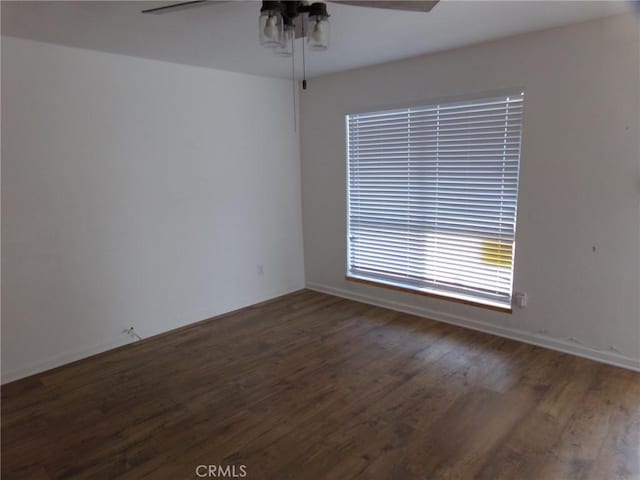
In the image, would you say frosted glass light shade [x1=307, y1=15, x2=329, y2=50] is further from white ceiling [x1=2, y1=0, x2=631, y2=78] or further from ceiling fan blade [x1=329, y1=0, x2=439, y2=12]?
white ceiling [x1=2, y1=0, x2=631, y2=78]

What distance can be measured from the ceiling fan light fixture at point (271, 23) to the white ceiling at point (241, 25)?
49 cm

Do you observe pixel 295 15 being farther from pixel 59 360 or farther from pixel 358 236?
pixel 59 360

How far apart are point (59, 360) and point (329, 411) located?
217 centimetres

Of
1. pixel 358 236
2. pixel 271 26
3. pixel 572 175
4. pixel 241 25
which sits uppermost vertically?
pixel 241 25

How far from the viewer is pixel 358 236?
4566 mm

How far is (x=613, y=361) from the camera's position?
9.87 ft

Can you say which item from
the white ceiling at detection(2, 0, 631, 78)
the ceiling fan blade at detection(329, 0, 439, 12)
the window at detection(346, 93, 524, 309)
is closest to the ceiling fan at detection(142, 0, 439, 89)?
the ceiling fan blade at detection(329, 0, 439, 12)

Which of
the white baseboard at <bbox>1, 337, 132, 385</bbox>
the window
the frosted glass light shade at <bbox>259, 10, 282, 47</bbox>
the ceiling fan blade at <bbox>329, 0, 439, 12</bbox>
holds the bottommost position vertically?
the white baseboard at <bbox>1, 337, 132, 385</bbox>

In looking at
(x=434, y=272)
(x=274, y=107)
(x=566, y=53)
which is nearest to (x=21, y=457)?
(x=434, y=272)

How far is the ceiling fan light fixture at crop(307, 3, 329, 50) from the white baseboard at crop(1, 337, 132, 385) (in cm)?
287

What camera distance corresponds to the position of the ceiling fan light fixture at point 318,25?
202 centimetres

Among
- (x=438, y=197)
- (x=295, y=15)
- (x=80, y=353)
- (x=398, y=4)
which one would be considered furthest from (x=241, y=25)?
(x=80, y=353)

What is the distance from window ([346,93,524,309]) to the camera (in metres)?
3.42

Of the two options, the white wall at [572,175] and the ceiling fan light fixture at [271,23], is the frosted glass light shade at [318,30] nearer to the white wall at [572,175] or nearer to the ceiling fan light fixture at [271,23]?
the ceiling fan light fixture at [271,23]
